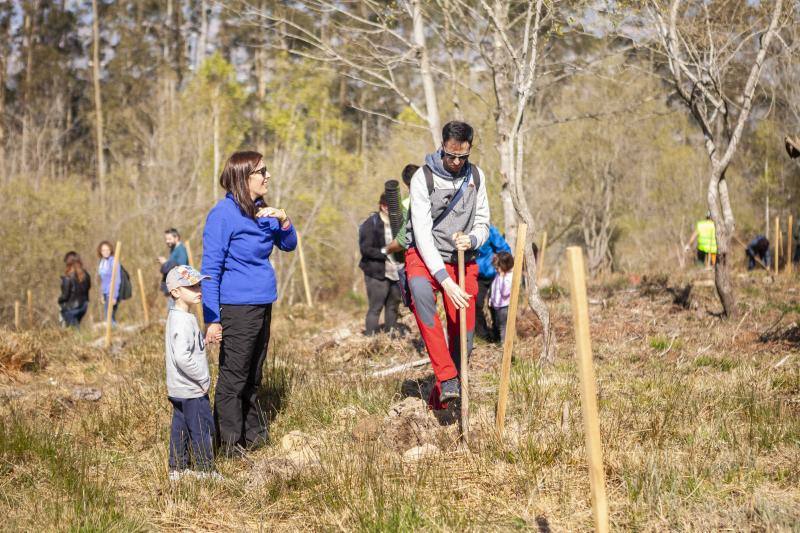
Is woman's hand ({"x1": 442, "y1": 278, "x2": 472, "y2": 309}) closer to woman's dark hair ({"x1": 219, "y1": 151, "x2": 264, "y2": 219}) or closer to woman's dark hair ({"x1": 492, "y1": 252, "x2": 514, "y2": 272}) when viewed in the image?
woman's dark hair ({"x1": 219, "y1": 151, "x2": 264, "y2": 219})

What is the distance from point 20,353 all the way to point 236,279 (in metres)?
5.44

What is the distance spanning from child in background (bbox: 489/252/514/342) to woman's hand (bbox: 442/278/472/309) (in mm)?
3996

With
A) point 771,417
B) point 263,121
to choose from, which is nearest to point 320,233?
point 263,121

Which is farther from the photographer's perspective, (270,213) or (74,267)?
(74,267)

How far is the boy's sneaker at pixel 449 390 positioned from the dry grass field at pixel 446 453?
9.5 inches

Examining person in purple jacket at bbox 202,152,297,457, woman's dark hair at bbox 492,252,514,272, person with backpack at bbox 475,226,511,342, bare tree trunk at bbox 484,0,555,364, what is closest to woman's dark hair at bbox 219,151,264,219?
person in purple jacket at bbox 202,152,297,457

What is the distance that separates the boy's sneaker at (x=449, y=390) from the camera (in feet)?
16.4

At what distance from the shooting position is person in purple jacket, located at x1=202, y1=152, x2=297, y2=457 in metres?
5.16

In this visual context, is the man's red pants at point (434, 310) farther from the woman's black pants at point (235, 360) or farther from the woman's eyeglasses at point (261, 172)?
the woman's eyeglasses at point (261, 172)

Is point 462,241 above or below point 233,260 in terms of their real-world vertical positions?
above

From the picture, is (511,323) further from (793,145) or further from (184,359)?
(793,145)

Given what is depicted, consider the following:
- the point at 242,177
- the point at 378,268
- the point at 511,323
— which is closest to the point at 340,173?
the point at 378,268

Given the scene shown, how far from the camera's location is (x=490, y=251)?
863 centimetres

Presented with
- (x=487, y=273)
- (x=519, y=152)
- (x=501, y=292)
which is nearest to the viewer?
(x=519, y=152)
